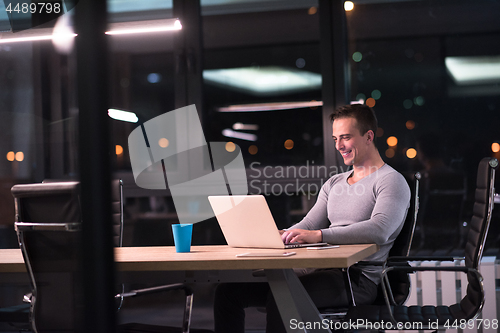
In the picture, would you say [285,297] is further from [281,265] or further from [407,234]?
[407,234]

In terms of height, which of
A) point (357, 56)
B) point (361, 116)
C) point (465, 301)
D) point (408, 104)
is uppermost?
point (357, 56)

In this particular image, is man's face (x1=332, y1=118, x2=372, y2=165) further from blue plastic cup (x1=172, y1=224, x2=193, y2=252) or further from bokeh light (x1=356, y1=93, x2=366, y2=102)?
bokeh light (x1=356, y1=93, x2=366, y2=102)

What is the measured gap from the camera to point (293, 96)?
12.8ft

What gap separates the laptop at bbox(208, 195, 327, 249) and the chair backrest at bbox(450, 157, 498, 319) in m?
0.62

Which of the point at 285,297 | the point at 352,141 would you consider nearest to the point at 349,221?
the point at 352,141

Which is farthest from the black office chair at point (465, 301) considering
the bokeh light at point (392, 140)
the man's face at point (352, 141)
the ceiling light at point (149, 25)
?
the ceiling light at point (149, 25)

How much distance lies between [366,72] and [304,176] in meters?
1.02

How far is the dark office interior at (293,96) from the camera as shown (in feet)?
12.3

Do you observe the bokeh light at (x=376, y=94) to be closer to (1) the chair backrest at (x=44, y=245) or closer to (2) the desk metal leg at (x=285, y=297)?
(2) the desk metal leg at (x=285, y=297)

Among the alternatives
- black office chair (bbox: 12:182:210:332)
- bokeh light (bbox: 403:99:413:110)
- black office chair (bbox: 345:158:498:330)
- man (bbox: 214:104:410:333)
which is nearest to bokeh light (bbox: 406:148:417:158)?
bokeh light (bbox: 403:99:413:110)

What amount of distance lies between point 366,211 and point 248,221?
68cm

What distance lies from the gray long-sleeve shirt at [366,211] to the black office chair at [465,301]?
7.3 inches

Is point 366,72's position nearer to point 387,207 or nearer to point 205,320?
point 387,207

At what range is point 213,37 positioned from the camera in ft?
13.3
